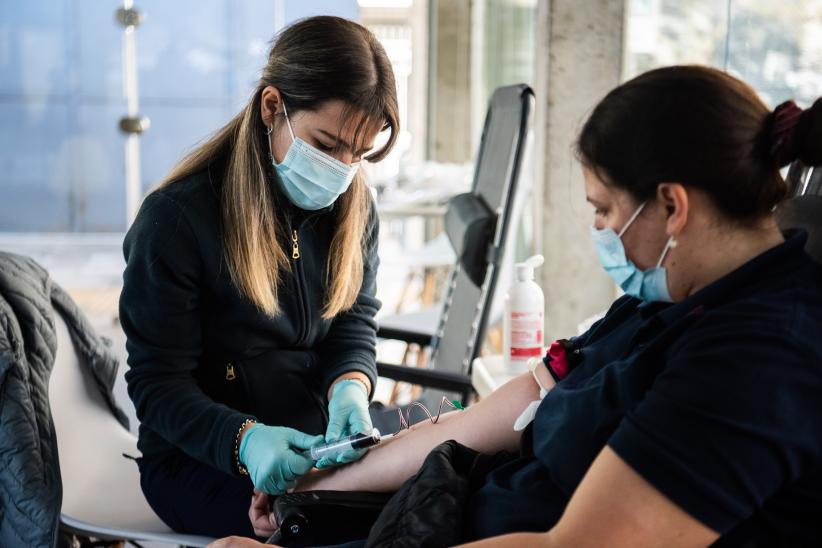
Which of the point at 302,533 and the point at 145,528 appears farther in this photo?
the point at 145,528

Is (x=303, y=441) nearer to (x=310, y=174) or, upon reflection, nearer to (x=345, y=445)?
(x=345, y=445)

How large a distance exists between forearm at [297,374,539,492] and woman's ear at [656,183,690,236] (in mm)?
461

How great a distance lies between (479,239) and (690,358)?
4.17 ft

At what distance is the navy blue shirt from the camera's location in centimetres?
87

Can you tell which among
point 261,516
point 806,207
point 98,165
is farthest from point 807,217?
point 98,165

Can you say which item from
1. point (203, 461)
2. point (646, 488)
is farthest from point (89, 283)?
point (646, 488)

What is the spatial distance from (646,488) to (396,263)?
12.8 feet

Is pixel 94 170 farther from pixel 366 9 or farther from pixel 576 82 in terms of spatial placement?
pixel 366 9

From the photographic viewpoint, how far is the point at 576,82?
354cm

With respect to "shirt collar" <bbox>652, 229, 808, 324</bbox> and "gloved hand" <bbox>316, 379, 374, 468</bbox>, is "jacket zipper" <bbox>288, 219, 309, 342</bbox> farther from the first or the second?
"shirt collar" <bbox>652, 229, 808, 324</bbox>

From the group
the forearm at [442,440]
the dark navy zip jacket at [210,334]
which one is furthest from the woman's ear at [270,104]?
the forearm at [442,440]

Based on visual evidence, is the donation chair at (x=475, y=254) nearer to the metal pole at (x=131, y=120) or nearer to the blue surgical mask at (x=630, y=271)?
the blue surgical mask at (x=630, y=271)

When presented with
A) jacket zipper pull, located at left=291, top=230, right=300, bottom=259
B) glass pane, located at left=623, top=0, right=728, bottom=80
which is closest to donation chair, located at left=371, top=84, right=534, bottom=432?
jacket zipper pull, located at left=291, top=230, right=300, bottom=259

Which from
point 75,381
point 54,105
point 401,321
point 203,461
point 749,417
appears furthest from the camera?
point 54,105
